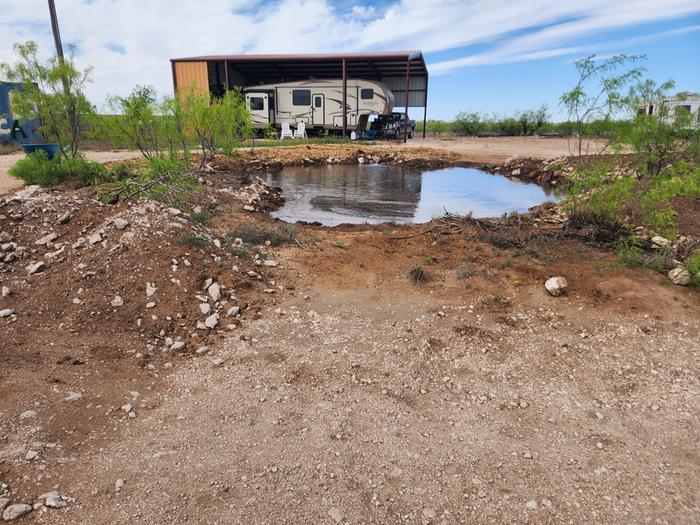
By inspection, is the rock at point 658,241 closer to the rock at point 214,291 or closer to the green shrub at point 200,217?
the rock at point 214,291

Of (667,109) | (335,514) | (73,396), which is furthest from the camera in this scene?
(667,109)

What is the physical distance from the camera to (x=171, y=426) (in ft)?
9.50

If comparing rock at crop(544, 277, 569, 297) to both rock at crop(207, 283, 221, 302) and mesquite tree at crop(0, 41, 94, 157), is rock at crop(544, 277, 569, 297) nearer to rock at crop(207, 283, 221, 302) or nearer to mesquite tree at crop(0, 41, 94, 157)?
rock at crop(207, 283, 221, 302)

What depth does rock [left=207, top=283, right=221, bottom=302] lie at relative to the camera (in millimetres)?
4504

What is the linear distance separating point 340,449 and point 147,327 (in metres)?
2.28

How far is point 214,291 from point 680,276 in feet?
16.0

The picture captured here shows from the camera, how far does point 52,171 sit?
9.68 metres

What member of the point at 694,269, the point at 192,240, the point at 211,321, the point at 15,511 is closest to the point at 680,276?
the point at 694,269

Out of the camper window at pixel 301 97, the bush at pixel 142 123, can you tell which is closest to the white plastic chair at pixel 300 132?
the camper window at pixel 301 97

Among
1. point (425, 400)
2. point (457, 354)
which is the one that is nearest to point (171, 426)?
point (425, 400)

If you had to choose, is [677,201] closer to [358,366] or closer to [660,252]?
[660,252]

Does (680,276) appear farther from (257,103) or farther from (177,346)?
(257,103)

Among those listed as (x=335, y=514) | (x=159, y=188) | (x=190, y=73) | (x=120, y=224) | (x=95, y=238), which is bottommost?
(x=335, y=514)

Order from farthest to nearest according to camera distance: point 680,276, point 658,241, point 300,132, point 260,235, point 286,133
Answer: point 300,132 → point 286,133 → point 260,235 → point 658,241 → point 680,276
